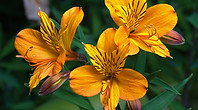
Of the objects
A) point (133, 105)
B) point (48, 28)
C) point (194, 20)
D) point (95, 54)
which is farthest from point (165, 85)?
point (194, 20)

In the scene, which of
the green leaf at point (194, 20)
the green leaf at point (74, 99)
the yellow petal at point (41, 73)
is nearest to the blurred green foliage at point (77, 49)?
the green leaf at point (194, 20)

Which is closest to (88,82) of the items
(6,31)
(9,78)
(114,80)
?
(114,80)

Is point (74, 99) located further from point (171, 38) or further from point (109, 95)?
point (171, 38)

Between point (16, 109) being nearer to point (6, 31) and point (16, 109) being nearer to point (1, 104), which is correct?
point (1, 104)

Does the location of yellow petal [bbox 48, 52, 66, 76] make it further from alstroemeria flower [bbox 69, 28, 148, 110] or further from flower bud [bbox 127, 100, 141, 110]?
flower bud [bbox 127, 100, 141, 110]

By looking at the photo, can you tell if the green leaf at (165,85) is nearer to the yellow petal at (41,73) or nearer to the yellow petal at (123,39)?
the yellow petal at (123,39)
